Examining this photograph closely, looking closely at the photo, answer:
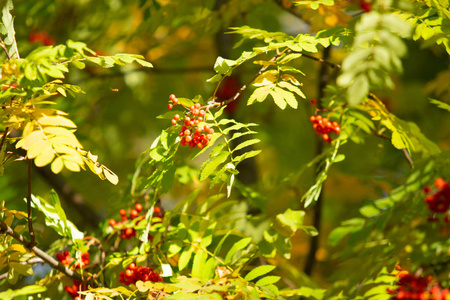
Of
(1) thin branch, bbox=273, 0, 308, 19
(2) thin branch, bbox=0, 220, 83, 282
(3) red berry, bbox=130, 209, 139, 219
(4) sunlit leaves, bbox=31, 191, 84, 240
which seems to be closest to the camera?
(2) thin branch, bbox=0, 220, 83, 282

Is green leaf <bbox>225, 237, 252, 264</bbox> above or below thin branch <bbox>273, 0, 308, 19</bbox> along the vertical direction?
below

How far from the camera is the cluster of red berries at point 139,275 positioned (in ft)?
5.14

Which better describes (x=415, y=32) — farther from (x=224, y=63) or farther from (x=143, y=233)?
(x=143, y=233)

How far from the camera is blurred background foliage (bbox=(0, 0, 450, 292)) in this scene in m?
2.57

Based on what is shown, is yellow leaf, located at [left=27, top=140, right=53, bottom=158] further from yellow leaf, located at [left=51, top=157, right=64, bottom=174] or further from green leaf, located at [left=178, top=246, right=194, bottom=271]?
green leaf, located at [left=178, top=246, right=194, bottom=271]

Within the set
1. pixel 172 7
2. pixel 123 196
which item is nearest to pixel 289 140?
pixel 172 7

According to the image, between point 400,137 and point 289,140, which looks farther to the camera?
point 289,140

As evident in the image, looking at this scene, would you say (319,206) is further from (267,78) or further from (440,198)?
(440,198)

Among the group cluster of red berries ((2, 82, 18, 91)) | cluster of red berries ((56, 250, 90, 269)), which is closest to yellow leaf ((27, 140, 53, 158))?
cluster of red berries ((2, 82, 18, 91))

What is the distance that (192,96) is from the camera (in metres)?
3.65

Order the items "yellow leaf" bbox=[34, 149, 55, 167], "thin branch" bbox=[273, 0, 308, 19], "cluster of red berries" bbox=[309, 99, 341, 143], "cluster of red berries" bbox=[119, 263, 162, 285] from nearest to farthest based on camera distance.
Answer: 1. "yellow leaf" bbox=[34, 149, 55, 167]
2. "cluster of red berries" bbox=[119, 263, 162, 285]
3. "cluster of red berries" bbox=[309, 99, 341, 143]
4. "thin branch" bbox=[273, 0, 308, 19]

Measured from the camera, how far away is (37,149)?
49.3 inches

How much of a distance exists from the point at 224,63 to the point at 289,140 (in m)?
2.58

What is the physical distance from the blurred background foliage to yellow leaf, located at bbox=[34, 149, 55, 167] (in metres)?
1.13
